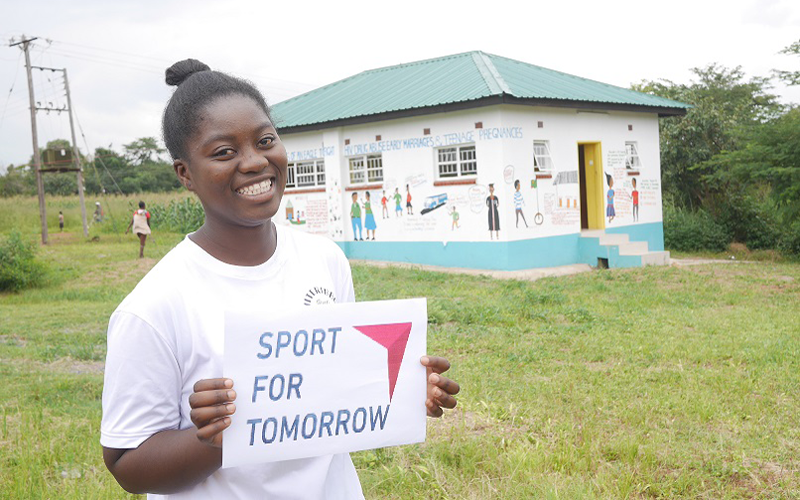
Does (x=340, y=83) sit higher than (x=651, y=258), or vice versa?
(x=340, y=83)

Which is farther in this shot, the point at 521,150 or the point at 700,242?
the point at 700,242

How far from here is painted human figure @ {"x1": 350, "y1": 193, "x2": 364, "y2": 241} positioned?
17.7 m

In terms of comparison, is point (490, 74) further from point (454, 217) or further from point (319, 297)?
point (319, 297)

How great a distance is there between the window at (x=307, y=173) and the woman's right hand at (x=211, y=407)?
17.3 meters

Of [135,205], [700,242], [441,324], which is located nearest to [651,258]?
[700,242]

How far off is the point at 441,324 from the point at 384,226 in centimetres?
826

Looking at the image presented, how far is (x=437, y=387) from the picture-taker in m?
1.85

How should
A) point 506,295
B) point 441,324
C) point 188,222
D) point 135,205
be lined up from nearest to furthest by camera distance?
point 441,324, point 506,295, point 188,222, point 135,205

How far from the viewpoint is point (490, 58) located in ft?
59.2

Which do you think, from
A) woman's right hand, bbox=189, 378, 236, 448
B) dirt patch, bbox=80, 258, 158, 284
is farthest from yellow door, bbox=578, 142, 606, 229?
woman's right hand, bbox=189, 378, 236, 448

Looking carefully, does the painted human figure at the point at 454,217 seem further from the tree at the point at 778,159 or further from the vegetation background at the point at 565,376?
the tree at the point at 778,159

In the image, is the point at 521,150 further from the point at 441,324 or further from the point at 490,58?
the point at 441,324

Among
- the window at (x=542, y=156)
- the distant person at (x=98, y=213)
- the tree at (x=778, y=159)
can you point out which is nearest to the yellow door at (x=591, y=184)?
the window at (x=542, y=156)

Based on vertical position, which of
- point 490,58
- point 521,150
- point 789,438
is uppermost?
point 490,58
